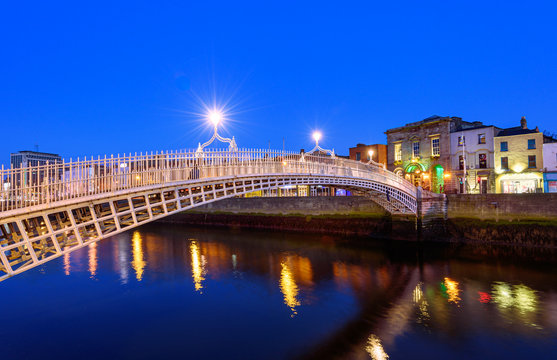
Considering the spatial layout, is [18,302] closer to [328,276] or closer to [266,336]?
[266,336]

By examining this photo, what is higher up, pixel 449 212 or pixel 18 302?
Result: pixel 449 212

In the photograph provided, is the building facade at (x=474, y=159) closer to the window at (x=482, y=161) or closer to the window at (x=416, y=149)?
the window at (x=482, y=161)

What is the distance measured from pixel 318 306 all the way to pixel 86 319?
8.30 m

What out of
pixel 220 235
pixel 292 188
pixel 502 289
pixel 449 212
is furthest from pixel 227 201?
pixel 502 289

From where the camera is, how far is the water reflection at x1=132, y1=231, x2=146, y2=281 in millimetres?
18522

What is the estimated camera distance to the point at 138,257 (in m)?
22.7

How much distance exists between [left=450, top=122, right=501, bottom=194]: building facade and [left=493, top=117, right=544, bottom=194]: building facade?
58cm

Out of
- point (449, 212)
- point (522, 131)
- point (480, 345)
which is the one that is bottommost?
point (480, 345)

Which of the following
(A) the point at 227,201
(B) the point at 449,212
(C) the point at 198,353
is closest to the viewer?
(C) the point at 198,353

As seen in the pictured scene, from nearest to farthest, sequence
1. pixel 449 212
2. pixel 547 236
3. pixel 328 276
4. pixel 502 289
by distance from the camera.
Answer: pixel 502 289
pixel 328 276
pixel 547 236
pixel 449 212

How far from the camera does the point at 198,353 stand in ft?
31.8

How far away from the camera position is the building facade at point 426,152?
36250 millimetres

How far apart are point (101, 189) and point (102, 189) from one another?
25 mm

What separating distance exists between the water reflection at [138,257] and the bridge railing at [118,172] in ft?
27.1
